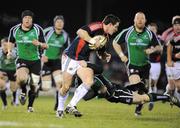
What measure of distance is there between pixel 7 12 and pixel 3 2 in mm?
609

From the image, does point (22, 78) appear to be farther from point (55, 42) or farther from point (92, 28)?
point (55, 42)

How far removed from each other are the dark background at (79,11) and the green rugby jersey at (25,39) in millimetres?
11913

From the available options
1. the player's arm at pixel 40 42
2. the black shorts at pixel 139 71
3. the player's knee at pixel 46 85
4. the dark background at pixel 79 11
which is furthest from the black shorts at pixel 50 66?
the dark background at pixel 79 11

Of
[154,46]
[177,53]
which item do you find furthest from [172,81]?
[154,46]

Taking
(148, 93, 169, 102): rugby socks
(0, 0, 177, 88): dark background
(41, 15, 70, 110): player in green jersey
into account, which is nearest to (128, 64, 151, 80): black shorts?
(148, 93, 169, 102): rugby socks

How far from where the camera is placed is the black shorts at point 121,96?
1530 centimetres

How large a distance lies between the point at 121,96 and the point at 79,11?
15.7 meters

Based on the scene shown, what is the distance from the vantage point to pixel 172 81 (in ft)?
66.7

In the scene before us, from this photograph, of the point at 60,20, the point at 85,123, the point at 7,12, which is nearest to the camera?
the point at 85,123

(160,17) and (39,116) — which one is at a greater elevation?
(160,17)

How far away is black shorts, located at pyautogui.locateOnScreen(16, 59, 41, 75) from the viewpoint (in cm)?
1789

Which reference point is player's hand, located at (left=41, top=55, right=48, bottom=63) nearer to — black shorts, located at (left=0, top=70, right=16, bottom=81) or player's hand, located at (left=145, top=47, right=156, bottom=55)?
black shorts, located at (left=0, top=70, right=16, bottom=81)

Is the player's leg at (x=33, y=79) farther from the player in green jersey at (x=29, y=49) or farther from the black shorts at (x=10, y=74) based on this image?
the black shorts at (x=10, y=74)

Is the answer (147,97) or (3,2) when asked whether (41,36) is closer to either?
(147,97)
